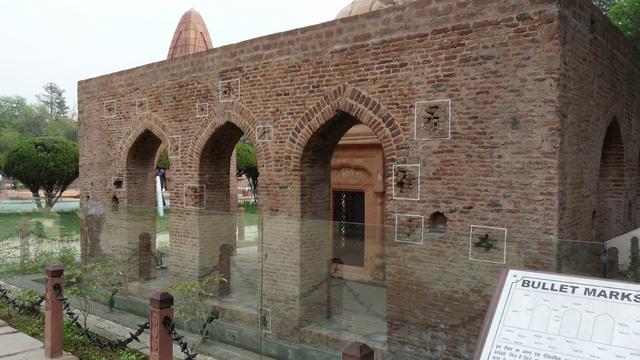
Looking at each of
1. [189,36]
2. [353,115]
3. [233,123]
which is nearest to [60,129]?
[189,36]

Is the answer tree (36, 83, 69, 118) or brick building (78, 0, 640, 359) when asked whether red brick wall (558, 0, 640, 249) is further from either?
tree (36, 83, 69, 118)

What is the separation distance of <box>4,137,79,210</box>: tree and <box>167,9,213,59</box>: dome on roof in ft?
27.4

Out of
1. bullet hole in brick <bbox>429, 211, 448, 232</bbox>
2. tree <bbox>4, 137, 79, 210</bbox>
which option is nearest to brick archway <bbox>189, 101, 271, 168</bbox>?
bullet hole in brick <bbox>429, 211, 448, 232</bbox>

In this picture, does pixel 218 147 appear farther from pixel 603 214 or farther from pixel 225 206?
A: pixel 603 214

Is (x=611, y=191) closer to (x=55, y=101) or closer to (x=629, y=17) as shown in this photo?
(x=629, y=17)

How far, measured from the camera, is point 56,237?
29.1 feet

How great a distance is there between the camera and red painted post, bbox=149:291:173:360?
5031 mm

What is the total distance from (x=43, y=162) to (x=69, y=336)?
15344 millimetres

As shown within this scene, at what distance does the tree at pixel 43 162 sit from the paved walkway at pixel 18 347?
14075 millimetres

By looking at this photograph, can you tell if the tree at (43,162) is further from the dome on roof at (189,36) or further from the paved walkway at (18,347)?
the paved walkway at (18,347)

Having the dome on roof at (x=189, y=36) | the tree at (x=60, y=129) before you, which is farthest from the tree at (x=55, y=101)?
the dome on roof at (x=189, y=36)

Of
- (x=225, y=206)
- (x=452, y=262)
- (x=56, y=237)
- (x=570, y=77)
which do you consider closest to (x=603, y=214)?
(x=570, y=77)

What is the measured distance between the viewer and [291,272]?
272 inches

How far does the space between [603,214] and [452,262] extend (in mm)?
4823
